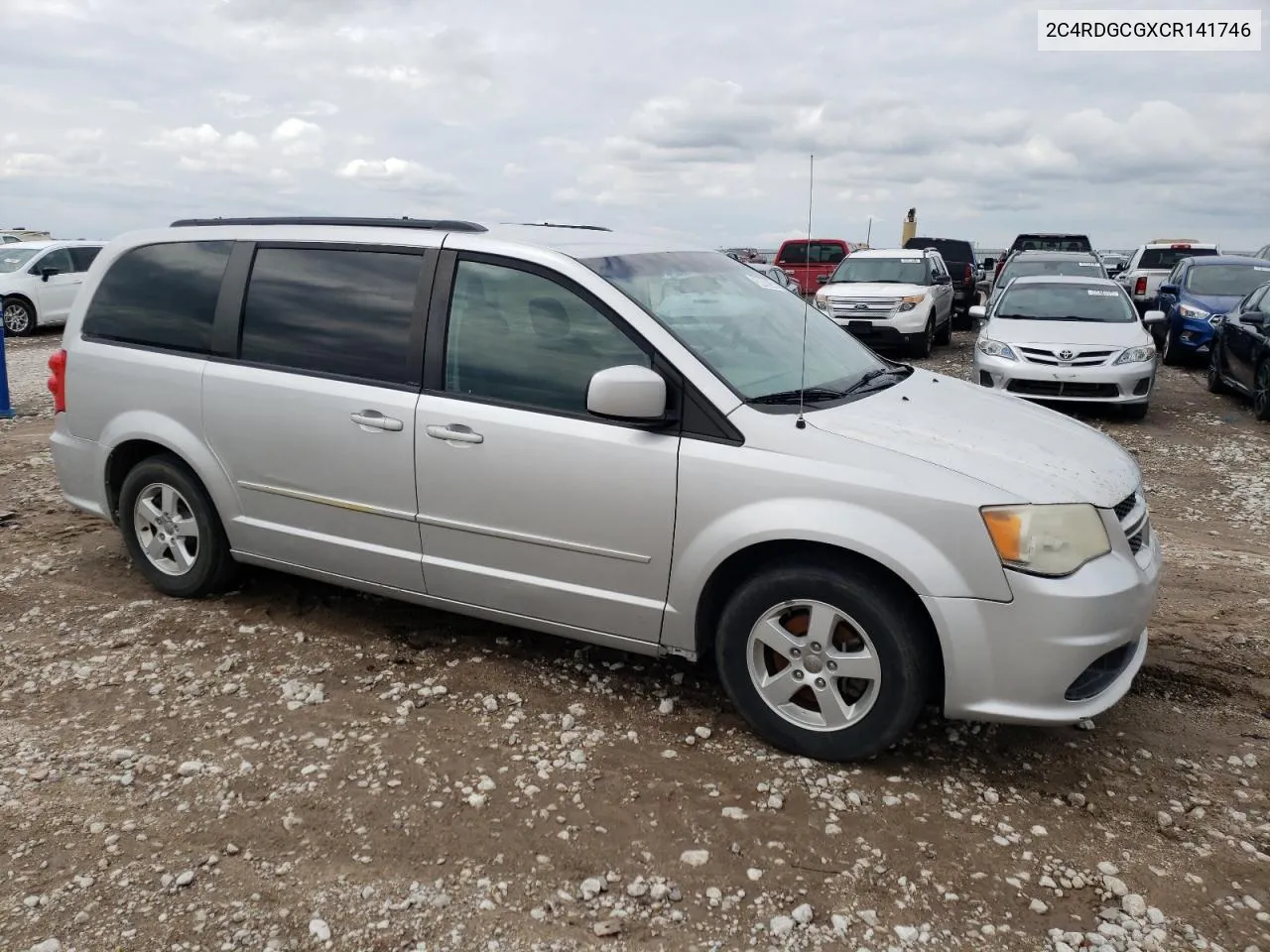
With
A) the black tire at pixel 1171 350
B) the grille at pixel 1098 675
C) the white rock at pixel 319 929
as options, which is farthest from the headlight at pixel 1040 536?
the black tire at pixel 1171 350

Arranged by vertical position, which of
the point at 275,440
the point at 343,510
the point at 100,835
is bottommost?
the point at 100,835

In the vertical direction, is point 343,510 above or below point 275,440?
below

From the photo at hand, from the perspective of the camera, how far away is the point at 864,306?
14883mm

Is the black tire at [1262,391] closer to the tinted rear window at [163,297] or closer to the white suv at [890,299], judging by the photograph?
the white suv at [890,299]

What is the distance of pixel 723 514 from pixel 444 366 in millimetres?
1310

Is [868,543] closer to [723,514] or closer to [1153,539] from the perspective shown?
[723,514]

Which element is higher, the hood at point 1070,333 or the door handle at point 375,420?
the door handle at point 375,420

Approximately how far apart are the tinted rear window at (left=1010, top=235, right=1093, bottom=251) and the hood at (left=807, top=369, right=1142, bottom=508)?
74.3 feet

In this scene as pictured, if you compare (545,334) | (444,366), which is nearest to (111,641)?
(444,366)

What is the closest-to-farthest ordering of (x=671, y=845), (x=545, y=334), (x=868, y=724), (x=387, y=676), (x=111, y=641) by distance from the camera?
(x=671, y=845), (x=868, y=724), (x=545, y=334), (x=387, y=676), (x=111, y=641)

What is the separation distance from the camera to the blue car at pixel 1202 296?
13.7 m

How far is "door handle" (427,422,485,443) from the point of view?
3826 millimetres

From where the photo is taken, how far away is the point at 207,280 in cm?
468

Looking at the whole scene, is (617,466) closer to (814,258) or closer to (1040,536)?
(1040,536)
